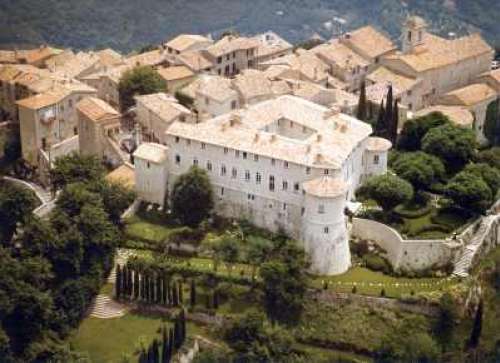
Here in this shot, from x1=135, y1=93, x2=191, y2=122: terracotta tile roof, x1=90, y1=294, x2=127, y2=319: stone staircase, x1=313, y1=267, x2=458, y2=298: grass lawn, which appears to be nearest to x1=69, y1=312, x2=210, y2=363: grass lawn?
x1=90, y1=294, x2=127, y2=319: stone staircase

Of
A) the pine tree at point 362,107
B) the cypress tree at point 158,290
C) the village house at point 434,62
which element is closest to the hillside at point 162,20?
the village house at point 434,62

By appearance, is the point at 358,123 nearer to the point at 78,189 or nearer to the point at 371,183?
the point at 371,183

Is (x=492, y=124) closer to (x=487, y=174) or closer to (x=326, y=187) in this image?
(x=487, y=174)

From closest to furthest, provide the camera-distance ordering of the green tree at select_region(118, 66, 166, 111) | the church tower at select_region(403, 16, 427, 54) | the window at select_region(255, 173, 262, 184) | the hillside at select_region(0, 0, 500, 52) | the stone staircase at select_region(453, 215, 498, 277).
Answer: the stone staircase at select_region(453, 215, 498, 277)
the window at select_region(255, 173, 262, 184)
the green tree at select_region(118, 66, 166, 111)
the church tower at select_region(403, 16, 427, 54)
the hillside at select_region(0, 0, 500, 52)

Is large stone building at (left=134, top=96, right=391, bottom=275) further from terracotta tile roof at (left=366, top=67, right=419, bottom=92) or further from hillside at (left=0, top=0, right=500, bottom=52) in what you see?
hillside at (left=0, top=0, right=500, bottom=52)

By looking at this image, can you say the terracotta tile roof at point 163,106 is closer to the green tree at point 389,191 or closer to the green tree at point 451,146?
the green tree at point 389,191

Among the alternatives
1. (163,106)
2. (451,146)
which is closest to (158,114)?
(163,106)
